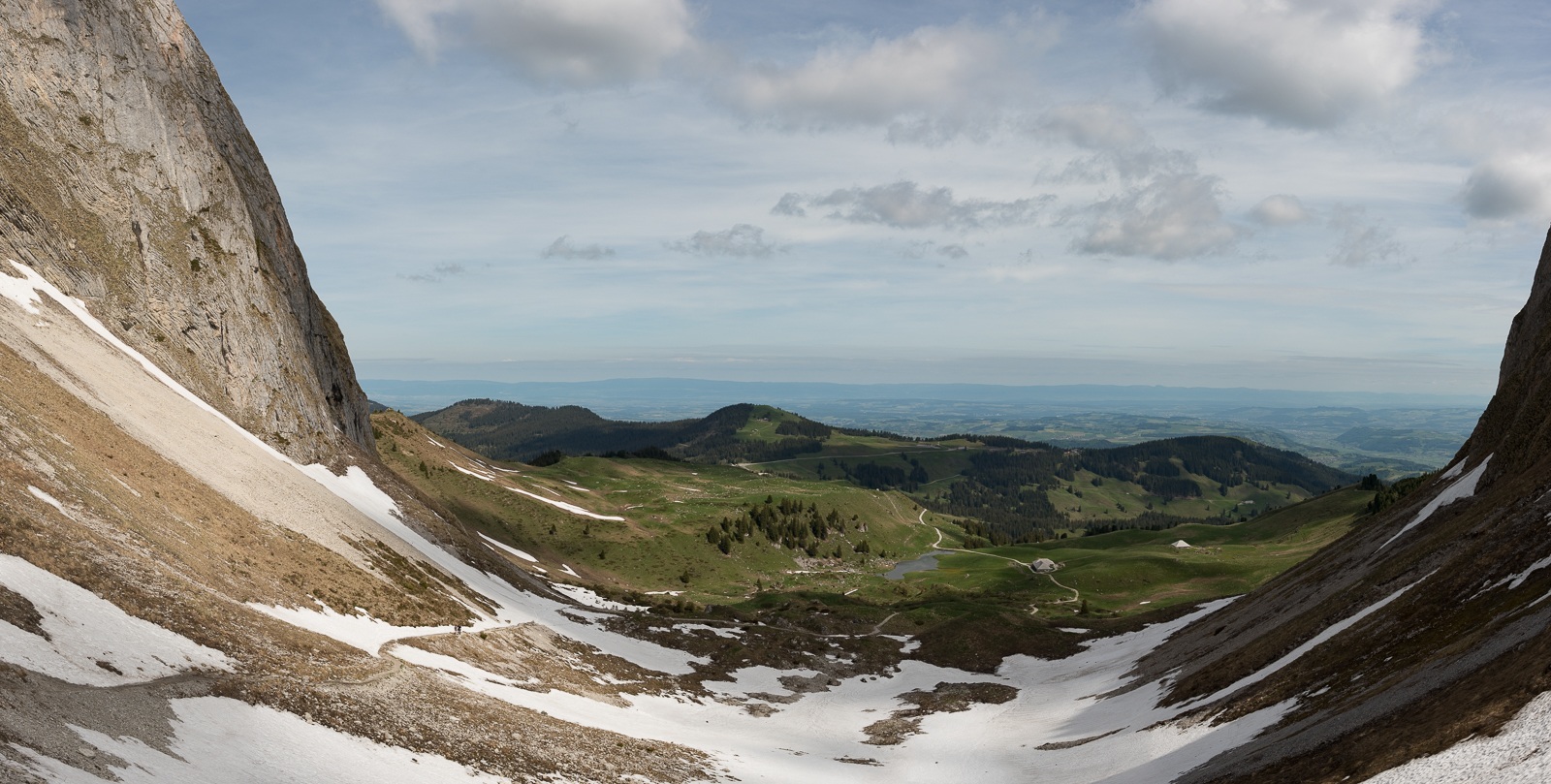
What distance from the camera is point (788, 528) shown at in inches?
5940

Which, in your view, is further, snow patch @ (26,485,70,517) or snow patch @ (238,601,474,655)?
snow patch @ (238,601,474,655)

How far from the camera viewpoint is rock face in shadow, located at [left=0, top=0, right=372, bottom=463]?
51219mm

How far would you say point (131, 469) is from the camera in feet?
123

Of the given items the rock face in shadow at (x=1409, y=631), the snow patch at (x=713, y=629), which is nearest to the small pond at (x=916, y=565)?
the snow patch at (x=713, y=629)

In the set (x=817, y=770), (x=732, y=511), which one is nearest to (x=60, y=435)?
(x=817, y=770)

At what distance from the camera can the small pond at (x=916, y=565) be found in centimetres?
14900

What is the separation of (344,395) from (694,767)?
6042 centimetres

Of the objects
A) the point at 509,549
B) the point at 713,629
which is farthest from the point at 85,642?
the point at 509,549

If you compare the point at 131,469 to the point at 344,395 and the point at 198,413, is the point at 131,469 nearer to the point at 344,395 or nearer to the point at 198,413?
the point at 198,413

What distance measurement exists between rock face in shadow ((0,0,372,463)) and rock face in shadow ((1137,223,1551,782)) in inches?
2752

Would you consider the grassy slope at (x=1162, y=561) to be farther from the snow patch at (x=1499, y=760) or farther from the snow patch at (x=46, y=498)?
the snow patch at (x=46, y=498)

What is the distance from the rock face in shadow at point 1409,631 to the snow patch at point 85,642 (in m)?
37.3

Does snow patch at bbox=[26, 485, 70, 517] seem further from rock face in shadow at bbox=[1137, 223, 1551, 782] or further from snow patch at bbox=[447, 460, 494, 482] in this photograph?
snow patch at bbox=[447, 460, 494, 482]

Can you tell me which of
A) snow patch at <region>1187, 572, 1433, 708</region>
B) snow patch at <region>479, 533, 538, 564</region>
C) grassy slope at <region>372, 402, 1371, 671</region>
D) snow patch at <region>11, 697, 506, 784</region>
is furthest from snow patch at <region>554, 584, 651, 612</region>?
snow patch at <region>1187, 572, 1433, 708</region>
